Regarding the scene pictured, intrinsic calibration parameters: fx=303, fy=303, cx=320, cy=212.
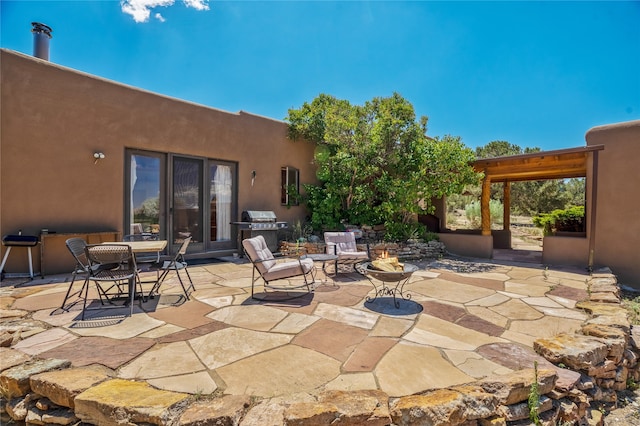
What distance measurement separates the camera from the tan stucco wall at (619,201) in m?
7.09

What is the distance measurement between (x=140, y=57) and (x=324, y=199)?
293 inches

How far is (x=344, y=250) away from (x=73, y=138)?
6.07 m

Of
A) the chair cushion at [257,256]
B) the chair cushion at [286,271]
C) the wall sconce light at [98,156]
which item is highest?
the wall sconce light at [98,156]

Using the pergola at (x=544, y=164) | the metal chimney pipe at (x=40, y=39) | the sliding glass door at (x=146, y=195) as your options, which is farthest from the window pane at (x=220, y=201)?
the pergola at (x=544, y=164)

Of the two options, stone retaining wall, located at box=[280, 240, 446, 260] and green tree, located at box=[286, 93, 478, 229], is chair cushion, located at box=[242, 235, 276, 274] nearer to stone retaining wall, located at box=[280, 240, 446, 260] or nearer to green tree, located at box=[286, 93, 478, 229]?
stone retaining wall, located at box=[280, 240, 446, 260]

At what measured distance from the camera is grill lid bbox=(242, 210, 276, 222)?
858 centimetres

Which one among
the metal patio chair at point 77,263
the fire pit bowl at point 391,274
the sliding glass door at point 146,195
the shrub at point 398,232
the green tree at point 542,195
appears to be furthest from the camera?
the green tree at point 542,195

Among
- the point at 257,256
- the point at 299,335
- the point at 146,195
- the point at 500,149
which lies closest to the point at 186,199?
the point at 146,195

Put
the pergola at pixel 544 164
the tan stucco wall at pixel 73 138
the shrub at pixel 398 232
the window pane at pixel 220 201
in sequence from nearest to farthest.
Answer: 1. the tan stucco wall at pixel 73 138
2. the pergola at pixel 544 164
3. the window pane at pixel 220 201
4. the shrub at pixel 398 232

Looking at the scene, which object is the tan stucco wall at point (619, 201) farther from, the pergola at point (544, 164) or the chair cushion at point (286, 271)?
the chair cushion at point (286, 271)

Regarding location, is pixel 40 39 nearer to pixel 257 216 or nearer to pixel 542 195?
pixel 257 216

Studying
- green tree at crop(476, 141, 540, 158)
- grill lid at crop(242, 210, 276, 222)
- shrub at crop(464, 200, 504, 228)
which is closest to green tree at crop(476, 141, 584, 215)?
shrub at crop(464, 200, 504, 228)

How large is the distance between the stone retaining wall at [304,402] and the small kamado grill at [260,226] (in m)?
5.84

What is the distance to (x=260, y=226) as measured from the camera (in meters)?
8.58
